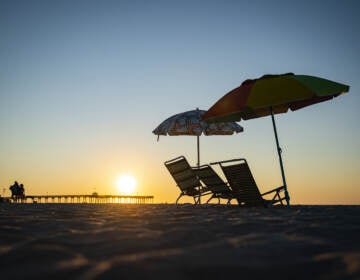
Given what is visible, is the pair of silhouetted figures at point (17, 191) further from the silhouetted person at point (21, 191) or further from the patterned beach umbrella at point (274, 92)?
the patterned beach umbrella at point (274, 92)

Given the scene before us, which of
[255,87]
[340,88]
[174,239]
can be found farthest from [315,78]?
[174,239]

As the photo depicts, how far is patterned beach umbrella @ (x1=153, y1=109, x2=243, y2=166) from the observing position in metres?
10.4

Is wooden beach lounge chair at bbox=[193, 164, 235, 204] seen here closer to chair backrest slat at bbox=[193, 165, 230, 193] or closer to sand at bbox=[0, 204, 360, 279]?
chair backrest slat at bbox=[193, 165, 230, 193]

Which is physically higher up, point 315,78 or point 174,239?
point 315,78

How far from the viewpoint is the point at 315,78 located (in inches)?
261

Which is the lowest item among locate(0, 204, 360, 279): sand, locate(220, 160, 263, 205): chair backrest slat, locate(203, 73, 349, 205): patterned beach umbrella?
locate(0, 204, 360, 279): sand

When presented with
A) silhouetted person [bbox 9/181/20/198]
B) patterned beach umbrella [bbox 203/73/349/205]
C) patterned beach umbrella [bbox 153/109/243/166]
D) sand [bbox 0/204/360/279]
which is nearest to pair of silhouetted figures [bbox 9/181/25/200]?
silhouetted person [bbox 9/181/20/198]

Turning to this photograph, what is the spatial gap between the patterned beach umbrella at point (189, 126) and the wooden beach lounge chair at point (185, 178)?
2.06 meters

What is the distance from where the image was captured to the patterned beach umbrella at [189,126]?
34.1ft

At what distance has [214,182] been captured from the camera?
7758 mm

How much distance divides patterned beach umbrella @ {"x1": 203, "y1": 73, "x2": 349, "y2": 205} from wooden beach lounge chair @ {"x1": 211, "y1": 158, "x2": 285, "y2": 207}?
1.15ft

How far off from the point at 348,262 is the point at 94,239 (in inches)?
52.9

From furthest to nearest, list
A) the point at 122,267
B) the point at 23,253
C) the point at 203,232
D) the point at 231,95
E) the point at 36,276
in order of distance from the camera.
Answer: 1. the point at 231,95
2. the point at 203,232
3. the point at 23,253
4. the point at 122,267
5. the point at 36,276

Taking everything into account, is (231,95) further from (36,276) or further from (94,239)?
(36,276)
